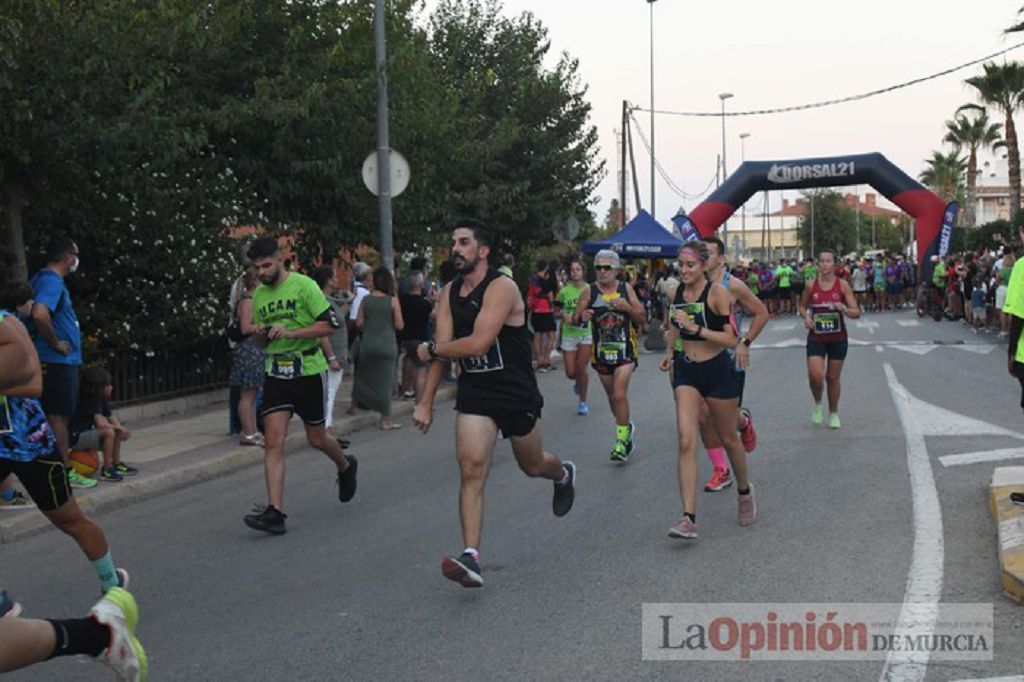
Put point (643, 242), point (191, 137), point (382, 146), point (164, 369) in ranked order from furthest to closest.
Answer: point (643, 242)
point (382, 146)
point (164, 369)
point (191, 137)

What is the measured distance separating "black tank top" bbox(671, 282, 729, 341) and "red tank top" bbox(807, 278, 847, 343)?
4488 mm

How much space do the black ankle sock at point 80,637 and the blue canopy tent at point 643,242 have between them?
83.7 ft

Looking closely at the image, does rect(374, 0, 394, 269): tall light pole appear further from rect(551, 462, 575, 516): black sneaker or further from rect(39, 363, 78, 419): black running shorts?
rect(551, 462, 575, 516): black sneaker

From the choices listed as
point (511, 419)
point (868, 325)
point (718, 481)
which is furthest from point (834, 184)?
point (511, 419)

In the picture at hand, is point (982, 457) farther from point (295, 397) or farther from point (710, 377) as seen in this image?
point (295, 397)

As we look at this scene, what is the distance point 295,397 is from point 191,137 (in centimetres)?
723

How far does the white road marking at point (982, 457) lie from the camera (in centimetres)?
991

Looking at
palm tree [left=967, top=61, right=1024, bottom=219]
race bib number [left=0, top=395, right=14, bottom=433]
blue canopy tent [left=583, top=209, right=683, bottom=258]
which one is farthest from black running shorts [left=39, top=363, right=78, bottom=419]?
palm tree [left=967, top=61, right=1024, bottom=219]

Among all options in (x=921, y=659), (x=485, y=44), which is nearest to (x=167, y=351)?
(x=921, y=659)

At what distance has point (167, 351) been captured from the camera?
50.4 feet

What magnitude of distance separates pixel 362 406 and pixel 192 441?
229 cm

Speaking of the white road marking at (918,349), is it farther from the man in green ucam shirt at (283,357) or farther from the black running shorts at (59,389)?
the black running shorts at (59,389)

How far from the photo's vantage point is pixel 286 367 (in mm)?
8141

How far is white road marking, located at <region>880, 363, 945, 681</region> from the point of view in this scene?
4.95m
